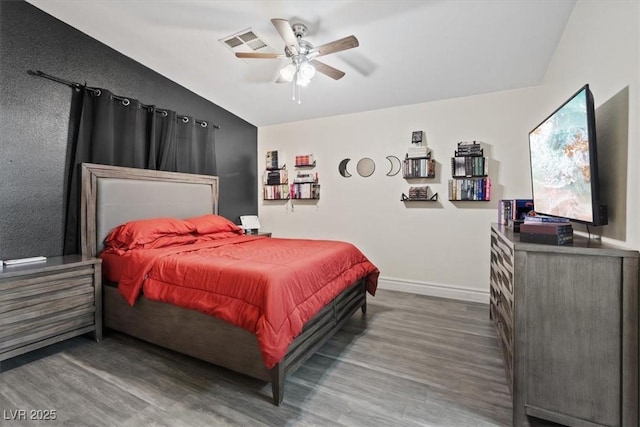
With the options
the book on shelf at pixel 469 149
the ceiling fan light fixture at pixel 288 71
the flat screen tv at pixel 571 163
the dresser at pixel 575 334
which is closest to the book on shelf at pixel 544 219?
the flat screen tv at pixel 571 163

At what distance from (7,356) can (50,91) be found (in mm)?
2132

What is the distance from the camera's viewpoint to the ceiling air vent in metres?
2.60

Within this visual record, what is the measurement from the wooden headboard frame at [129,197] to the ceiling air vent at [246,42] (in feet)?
5.28

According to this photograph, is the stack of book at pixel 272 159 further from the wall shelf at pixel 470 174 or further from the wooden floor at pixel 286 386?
the wooden floor at pixel 286 386

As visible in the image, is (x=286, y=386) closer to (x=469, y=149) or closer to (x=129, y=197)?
(x=129, y=197)

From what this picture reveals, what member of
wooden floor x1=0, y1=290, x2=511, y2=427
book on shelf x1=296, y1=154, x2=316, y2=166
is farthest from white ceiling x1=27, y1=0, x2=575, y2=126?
wooden floor x1=0, y1=290, x2=511, y2=427

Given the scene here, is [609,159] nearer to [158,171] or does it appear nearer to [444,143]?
[444,143]

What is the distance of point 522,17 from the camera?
7.17 feet

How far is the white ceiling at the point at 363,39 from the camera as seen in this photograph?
222cm

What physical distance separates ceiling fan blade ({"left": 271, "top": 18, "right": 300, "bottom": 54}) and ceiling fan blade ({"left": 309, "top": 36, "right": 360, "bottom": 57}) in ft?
0.46

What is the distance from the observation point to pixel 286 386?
1.81 m

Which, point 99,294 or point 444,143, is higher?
point 444,143

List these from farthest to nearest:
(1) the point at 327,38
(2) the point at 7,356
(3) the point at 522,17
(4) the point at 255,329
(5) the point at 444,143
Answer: (5) the point at 444,143 < (1) the point at 327,38 < (3) the point at 522,17 < (2) the point at 7,356 < (4) the point at 255,329

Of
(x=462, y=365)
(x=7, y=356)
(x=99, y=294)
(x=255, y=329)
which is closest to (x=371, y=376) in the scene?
(x=462, y=365)
